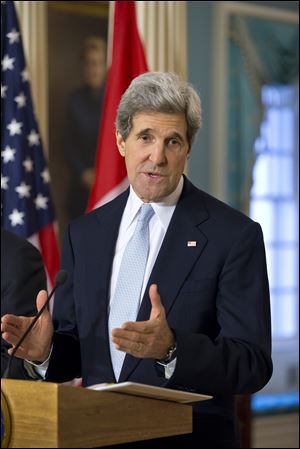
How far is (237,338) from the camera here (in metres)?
2.53

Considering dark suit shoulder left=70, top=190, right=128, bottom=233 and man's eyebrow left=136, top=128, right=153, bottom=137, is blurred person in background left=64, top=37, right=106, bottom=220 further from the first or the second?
man's eyebrow left=136, top=128, right=153, bottom=137

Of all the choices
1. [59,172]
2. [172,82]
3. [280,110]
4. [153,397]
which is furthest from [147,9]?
[153,397]

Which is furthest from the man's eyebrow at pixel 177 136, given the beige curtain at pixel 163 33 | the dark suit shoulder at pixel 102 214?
the beige curtain at pixel 163 33

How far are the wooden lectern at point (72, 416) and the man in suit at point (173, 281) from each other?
366 mm

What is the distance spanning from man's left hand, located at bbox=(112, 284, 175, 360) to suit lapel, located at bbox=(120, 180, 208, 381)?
1.13 feet

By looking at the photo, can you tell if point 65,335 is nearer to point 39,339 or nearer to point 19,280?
point 39,339

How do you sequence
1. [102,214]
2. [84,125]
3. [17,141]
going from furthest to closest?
[84,125] → [17,141] → [102,214]

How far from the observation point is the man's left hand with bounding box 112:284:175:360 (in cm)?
209

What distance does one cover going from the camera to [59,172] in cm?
630

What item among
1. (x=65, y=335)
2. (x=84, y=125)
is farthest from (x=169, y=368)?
(x=84, y=125)

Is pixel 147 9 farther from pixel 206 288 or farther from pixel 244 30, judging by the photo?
pixel 206 288

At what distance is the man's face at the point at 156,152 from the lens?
2.65 metres

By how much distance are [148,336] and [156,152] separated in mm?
688

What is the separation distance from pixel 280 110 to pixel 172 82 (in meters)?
5.13
